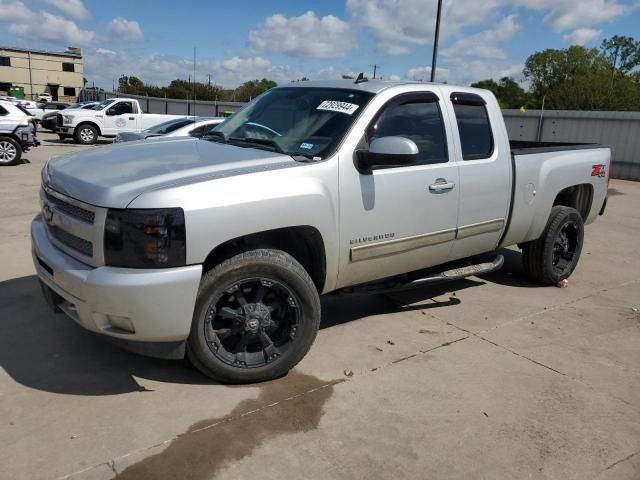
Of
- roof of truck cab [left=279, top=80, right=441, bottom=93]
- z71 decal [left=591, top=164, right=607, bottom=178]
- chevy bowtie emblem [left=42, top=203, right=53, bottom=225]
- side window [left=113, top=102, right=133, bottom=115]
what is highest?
roof of truck cab [left=279, top=80, right=441, bottom=93]

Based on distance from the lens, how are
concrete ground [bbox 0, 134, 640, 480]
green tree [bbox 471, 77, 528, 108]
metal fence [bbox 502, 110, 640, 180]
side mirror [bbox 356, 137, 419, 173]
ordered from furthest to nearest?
green tree [bbox 471, 77, 528, 108] < metal fence [bbox 502, 110, 640, 180] < side mirror [bbox 356, 137, 419, 173] < concrete ground [bbox 0, 134, 640, 480]

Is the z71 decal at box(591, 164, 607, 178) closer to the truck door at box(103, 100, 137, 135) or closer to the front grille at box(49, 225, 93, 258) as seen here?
the front grille at box(49, 225, 93, 258)

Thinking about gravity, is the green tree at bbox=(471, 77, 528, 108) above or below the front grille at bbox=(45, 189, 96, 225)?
above

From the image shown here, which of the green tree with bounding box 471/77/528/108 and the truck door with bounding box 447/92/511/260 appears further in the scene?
the green tree with bounding box 471/77/528/108

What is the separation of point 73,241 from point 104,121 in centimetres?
1937

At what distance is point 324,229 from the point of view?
11.5ft

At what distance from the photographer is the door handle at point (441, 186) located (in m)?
4.09

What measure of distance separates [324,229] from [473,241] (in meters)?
1.67

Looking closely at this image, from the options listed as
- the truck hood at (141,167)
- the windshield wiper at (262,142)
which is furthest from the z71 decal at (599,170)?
the truck hood at (141,167)

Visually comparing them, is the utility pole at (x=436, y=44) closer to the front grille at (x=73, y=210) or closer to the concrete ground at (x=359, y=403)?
the concrete ground at (x=359, y=403)

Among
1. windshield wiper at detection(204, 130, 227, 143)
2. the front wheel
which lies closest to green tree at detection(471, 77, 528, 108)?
the front wheel

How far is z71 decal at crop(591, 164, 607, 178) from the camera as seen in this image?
19.0 feet

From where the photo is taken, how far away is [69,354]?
3766 millimetres

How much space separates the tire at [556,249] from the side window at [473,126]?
53.7 inches
